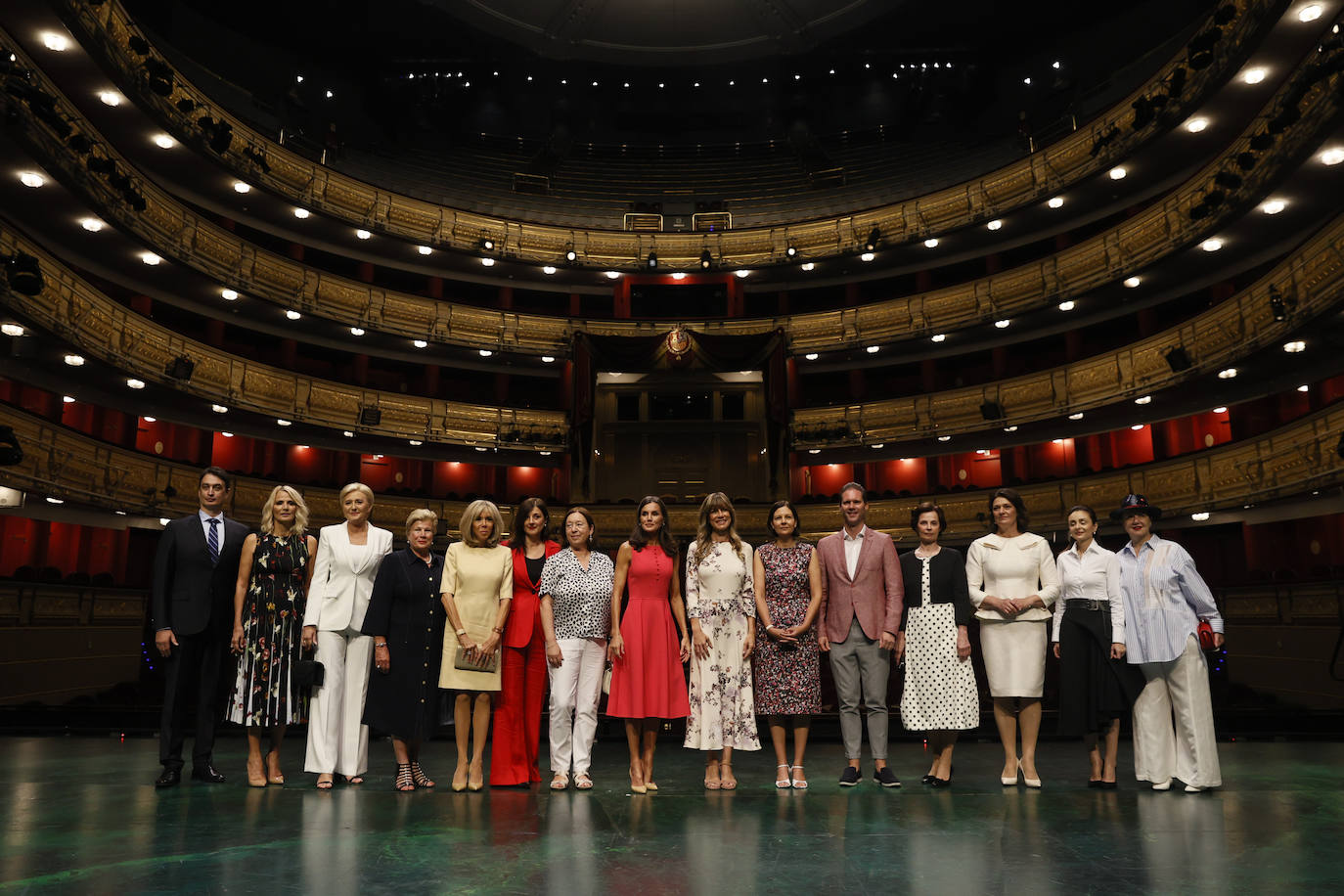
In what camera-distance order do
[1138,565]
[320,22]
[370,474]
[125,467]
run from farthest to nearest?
[320,22] < [370,474] < [125,467] < [1138,565]

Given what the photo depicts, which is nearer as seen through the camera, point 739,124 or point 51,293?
point 51,293

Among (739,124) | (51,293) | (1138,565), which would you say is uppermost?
(739,124)

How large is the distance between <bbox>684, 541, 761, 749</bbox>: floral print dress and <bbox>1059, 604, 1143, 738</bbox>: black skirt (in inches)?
75.1

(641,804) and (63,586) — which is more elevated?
(63,586)

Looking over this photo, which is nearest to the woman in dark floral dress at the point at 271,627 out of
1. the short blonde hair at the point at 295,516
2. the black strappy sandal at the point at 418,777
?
the short blonde hair at the point at 295,516

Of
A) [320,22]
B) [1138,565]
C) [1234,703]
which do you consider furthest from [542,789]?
[320,22]

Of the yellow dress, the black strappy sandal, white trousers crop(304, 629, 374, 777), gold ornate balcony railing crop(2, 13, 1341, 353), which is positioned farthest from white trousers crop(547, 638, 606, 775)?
gold ornate balcony railing crop(2, 13, 1341, 353)

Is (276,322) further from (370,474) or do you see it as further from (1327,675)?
(1327,675)

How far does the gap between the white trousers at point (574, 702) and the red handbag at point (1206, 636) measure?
356 centimetres

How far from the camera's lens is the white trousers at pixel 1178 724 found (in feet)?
16.0

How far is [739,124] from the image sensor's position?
2859cm

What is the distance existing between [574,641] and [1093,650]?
3135mm

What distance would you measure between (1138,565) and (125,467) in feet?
51.3

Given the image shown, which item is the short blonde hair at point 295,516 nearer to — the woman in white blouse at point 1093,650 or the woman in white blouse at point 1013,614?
the woman in white blouse at point 1013,614
